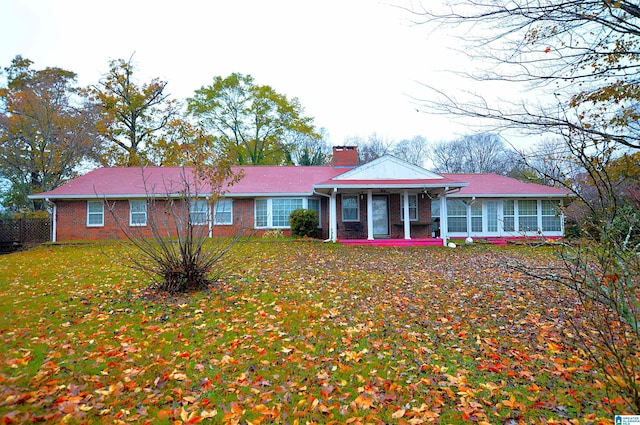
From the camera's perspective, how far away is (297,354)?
4.67 metres

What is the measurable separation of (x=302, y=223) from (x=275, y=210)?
2.26m

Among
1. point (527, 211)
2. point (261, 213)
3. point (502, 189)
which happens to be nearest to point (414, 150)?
point (502, 189)

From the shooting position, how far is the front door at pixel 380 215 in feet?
60.1

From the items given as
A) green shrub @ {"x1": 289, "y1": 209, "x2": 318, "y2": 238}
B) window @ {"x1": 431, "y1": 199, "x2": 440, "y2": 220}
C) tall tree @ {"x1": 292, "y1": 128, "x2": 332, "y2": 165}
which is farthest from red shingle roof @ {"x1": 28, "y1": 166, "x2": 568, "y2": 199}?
tall tree @ {"x1": 292, "y1": 128, "x2": 332, "y2": 165}

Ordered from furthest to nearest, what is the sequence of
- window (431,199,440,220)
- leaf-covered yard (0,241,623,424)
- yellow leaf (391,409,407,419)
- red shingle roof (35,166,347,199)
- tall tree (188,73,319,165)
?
tall tree (188,73,319,165), window (431,199,440,220), red shingle roof (35,166,347,199), leaf-covered yard (0,241,623,424), yellow leaf (391,409,407,419)

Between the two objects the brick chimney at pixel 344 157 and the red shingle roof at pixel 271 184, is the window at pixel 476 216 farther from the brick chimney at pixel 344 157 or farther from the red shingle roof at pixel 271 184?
the brick chimney at pixel 344 157

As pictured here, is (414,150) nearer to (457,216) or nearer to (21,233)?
(457,216)

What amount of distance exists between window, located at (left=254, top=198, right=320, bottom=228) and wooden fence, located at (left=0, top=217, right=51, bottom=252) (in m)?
11.3

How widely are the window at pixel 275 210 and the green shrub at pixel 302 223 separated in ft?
4.44

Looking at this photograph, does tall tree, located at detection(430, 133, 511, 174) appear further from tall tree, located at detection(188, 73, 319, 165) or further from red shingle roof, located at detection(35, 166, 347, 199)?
red shingle roof, located at detection(35, 166, 347, 199)

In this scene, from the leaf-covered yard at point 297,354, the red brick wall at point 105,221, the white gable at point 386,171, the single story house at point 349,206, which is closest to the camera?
the leaf-covered yard at point 297,354

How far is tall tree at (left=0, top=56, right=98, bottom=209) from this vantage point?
2262 centimetres

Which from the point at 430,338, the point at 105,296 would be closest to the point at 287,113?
the point at 105,296

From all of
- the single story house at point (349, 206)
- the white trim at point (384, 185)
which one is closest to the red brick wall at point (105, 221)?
the single story house at point (349, 206)
